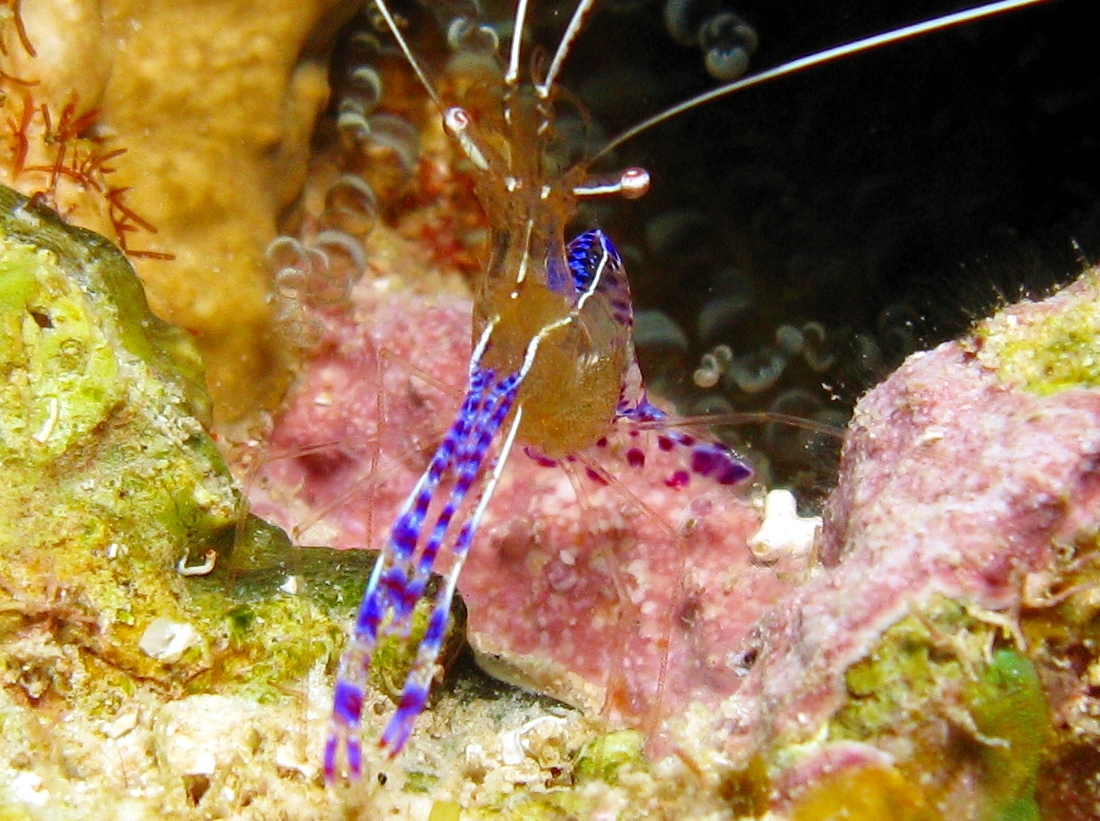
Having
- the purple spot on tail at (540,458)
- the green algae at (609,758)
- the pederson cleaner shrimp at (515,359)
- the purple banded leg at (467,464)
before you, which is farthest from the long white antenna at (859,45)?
the purple spot on tail at (540,458)

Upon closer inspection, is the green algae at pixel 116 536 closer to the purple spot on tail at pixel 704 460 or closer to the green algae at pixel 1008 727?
the green algae at pixel 1008 727

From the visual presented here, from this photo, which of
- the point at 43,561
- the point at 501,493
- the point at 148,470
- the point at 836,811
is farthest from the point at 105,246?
the point at 836,811

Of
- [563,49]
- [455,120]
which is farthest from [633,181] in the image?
[455,120]

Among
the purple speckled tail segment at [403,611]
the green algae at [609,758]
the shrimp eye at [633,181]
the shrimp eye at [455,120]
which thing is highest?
the shrimp eye at [455,120]

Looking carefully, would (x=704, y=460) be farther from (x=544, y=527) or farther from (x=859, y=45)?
(x=859, y=45)

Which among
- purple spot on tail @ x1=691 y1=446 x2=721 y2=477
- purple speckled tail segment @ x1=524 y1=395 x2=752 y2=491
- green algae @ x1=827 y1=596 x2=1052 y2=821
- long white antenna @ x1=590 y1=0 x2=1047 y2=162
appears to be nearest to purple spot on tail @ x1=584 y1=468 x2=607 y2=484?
purple speckled tail segment @ x1=524 y1=395 x2=752 y2=491

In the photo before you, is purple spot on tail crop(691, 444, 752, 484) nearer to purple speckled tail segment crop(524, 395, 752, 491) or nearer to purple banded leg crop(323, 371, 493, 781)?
purple speckled tail segment crop(524, 395, 752, 491)

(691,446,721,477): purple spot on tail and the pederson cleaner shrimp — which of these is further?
(691,446,721,477): purple spot on tail

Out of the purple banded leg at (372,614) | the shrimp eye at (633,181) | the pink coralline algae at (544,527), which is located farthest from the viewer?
the pink coralline algae at (544,527)
